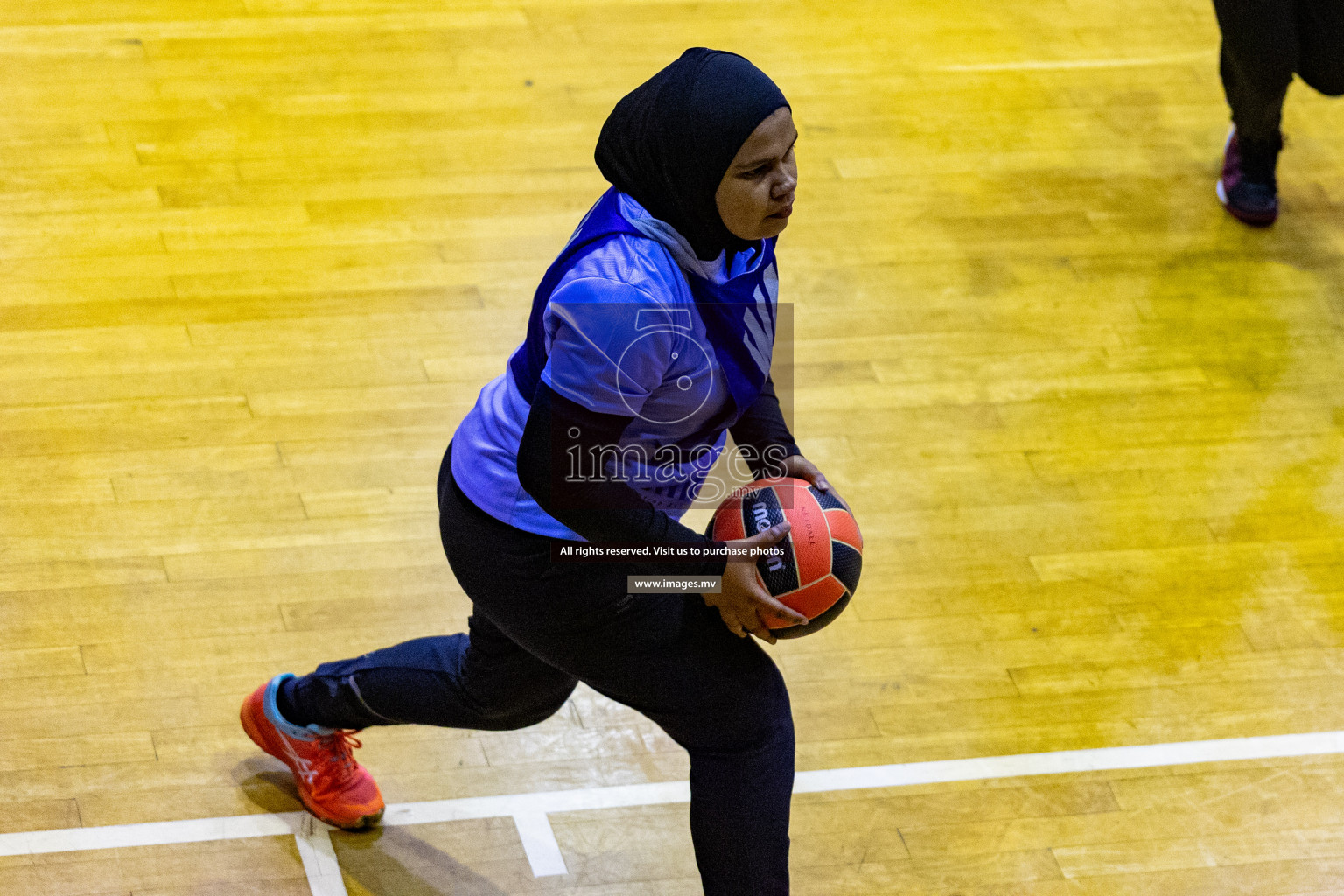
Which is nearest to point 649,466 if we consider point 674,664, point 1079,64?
point 674,664

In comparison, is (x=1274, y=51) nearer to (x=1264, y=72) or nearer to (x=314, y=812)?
(x=1264, y=72)

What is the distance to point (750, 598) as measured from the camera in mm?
2141

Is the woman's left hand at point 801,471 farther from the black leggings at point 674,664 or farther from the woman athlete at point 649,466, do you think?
the black leggings at point 674,664

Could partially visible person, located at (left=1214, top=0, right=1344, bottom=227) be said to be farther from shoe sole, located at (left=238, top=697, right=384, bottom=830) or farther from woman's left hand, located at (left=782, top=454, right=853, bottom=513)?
shoe sole, located at (left=238, top=697, right=384, bottom=830)

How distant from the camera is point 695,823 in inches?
92.7

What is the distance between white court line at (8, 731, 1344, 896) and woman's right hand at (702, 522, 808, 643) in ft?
2.33

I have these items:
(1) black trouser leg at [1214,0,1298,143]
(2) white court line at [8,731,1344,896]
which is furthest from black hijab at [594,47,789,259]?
(1) black trouser leg at [1214,0,1298,143]

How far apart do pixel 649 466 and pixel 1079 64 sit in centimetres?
367

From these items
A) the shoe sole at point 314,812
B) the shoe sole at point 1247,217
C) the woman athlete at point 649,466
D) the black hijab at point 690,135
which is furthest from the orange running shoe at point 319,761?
the shoe sole at point 1247,217

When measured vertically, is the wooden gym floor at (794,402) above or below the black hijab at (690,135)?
below

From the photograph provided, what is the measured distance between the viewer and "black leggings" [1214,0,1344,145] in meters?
4.20

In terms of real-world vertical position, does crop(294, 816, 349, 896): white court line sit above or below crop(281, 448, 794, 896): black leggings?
below

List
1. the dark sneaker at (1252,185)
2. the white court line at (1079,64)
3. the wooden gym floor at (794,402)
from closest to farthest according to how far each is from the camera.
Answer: the wooden gym floor at (794,402) → the dark sneaker at (1252,185) → the white court line at (1079,64)

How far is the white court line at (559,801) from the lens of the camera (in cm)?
275
